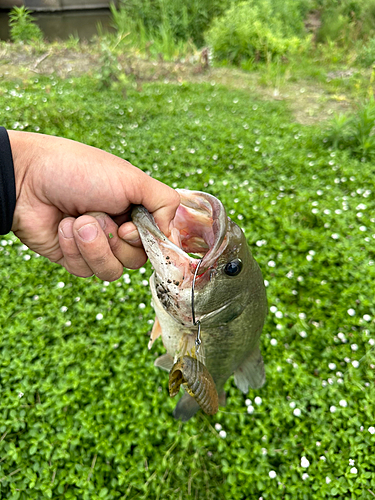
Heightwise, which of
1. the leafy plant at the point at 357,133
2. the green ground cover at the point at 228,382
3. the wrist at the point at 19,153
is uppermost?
the wrist at the point at 19,153

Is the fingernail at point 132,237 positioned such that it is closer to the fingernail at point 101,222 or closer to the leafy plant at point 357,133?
the fingernail at point 101,222

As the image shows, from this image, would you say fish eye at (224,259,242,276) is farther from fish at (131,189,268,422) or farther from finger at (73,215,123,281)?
finger at (73,215,123,281)

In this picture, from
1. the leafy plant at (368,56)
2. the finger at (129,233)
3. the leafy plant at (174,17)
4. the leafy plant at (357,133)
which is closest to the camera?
the finger at (129,233)

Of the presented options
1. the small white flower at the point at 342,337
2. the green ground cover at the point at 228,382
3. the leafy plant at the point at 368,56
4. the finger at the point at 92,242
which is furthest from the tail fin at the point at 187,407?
the leafy plant at the point at 368,56

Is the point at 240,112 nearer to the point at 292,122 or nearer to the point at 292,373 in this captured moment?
the point at 292,122

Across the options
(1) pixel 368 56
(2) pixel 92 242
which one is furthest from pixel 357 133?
(1) pixel 368 56

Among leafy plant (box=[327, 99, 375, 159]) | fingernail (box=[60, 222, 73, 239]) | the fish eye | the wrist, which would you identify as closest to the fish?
the fish eye

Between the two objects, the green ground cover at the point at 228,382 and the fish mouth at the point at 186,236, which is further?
the green ground cover at the point at 228,382
